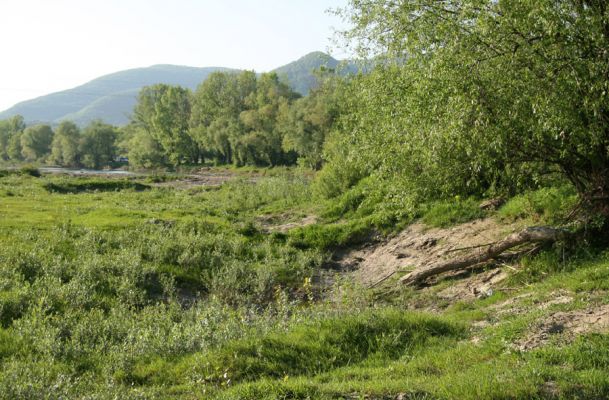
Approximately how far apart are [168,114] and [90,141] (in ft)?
105

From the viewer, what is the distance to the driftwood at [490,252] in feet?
45.7

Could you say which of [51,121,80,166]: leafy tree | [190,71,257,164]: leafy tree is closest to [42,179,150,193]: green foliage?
[190,71,257,164]: leafy tree

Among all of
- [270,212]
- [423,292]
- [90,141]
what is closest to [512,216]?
[423,292]

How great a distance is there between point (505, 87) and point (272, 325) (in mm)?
7804

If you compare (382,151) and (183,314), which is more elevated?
(382,151)

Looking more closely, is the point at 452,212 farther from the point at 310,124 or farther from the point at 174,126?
the point at 174,126

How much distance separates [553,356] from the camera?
789 cm

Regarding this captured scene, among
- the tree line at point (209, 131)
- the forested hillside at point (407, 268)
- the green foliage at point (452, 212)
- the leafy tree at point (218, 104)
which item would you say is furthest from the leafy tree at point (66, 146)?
the green foliage at point (452, 212)

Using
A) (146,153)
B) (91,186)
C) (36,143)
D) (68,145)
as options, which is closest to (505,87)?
(91,186)

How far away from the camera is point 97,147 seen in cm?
14238

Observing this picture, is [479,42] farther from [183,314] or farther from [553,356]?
[183,314]

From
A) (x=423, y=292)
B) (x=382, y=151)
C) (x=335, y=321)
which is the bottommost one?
(x=423, y=292)

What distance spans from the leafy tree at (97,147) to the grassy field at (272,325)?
→ 409 feet

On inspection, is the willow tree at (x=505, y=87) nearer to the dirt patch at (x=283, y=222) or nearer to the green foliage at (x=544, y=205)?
the green foliage at (x=544, y=205)
